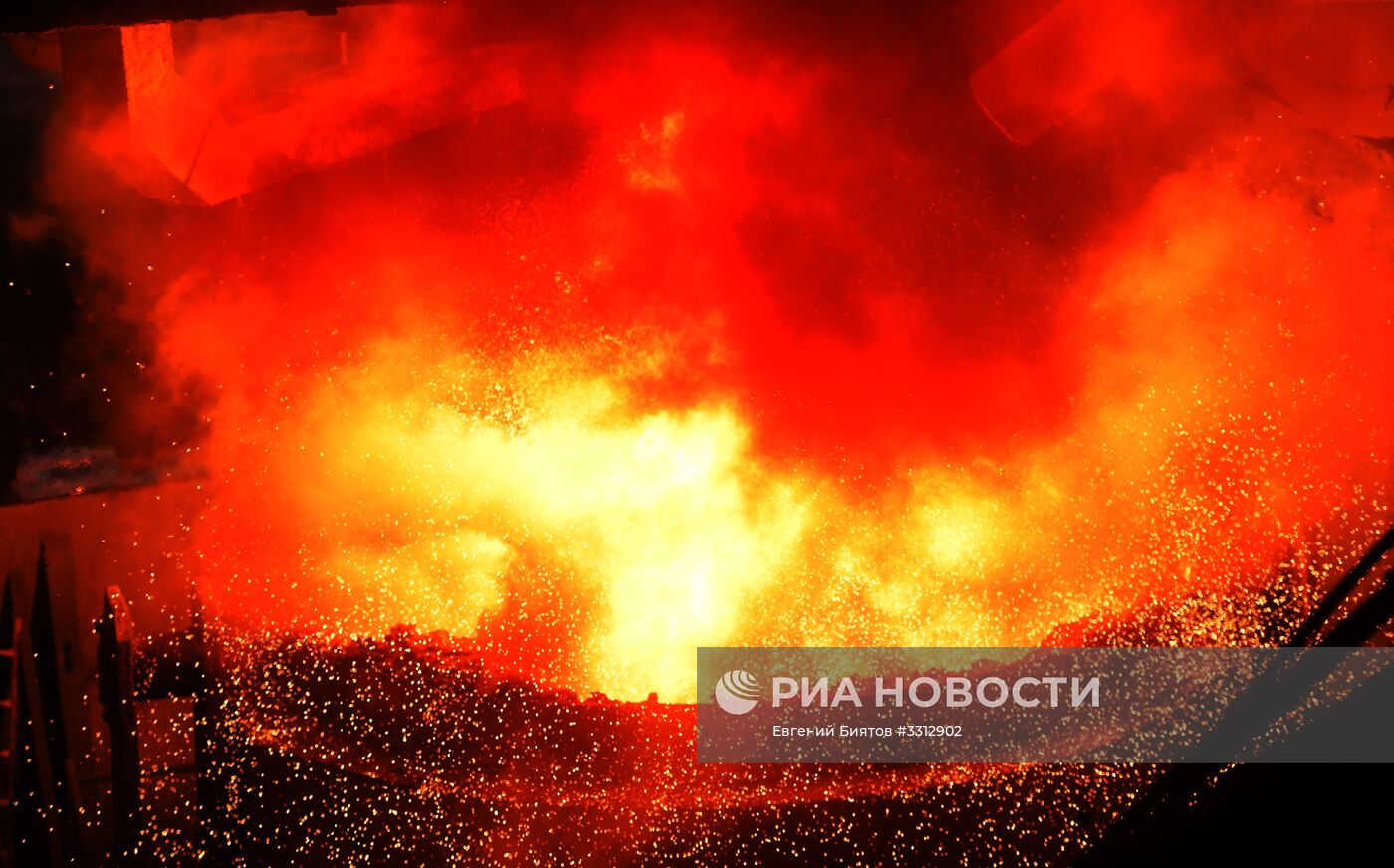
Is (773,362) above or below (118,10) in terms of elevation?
below

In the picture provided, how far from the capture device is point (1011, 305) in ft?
15.5

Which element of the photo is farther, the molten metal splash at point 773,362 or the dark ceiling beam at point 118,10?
the molten metal splash at point 773,362

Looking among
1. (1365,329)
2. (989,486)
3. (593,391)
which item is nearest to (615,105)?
(593,391)

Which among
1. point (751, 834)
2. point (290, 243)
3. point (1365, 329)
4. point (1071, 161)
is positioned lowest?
point (751, 834)

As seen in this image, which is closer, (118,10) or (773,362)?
(118,10)

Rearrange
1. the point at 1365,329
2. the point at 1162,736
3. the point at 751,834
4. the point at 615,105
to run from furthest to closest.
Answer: the point at 1365,329, the point at 615,105, the point at 1162,736, the point at 751,834

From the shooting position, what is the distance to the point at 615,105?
174 inches

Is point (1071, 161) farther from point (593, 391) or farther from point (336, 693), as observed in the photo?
point (336, 693)

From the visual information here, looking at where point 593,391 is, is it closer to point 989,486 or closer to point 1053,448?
point 989,486

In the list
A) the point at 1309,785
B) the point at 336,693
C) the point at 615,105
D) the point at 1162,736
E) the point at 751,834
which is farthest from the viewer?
the point at 615,105

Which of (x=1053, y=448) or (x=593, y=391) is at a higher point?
(x=593, y=391)

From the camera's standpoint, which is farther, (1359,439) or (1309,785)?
(1359,439)

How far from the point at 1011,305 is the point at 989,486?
0.97 metres

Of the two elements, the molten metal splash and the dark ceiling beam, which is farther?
the molten metal splash
